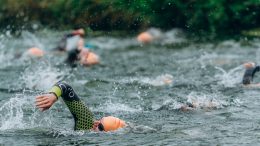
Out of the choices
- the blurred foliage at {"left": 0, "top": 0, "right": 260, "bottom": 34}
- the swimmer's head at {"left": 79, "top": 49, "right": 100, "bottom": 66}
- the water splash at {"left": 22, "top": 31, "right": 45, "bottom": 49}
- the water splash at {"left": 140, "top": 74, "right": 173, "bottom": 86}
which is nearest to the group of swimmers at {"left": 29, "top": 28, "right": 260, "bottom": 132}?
the water splash at {"left": 140, "top": 74, "right": 173, "bottom": 86}

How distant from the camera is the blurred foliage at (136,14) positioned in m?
19.5

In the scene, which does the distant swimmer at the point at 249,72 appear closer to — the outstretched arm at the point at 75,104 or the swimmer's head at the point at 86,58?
the outstretched arm at the point at 75,104

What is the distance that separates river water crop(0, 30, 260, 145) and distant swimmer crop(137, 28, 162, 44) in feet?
1.25

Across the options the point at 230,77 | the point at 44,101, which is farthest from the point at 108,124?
the point at 230,77

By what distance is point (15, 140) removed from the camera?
316 inches

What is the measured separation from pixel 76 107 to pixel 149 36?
459 inches

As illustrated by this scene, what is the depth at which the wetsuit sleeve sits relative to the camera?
757 cm

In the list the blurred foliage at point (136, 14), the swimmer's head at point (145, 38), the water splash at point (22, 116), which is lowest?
the water splash at point (22, 116)

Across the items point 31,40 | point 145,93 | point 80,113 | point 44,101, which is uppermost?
point 31,40

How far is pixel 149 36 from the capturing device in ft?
63.4

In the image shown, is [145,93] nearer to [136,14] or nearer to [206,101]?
[206,101]

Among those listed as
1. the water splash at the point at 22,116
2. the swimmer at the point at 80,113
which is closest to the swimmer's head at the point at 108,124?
the swimmer at the point at 80,113

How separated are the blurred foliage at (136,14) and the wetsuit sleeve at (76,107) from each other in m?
12.0

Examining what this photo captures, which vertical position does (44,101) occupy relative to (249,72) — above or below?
below
